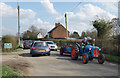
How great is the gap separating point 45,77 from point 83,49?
574 cm

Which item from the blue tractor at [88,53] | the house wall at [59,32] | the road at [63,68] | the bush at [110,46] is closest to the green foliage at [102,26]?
the bush at [110,46]

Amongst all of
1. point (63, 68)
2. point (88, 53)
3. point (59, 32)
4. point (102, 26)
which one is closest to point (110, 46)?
point (88, 53)

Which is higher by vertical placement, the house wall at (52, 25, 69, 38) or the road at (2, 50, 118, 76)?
the house wall at (52, 25, 69, 38)

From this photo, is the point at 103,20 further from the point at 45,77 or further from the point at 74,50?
the point at 45,77

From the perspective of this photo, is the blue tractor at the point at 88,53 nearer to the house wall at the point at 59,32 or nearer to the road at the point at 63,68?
the road at the point at 63,68

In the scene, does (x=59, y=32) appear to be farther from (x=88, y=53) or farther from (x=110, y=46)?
(x=88, y=53)

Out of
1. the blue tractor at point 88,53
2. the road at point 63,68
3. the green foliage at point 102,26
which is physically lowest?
the road at point 63,68

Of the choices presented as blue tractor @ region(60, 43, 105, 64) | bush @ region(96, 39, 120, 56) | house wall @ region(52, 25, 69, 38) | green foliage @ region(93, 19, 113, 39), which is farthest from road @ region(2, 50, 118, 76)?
house wall @ region(52, 25, 69, 38)

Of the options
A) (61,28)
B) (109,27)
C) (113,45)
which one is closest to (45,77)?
(113,45)

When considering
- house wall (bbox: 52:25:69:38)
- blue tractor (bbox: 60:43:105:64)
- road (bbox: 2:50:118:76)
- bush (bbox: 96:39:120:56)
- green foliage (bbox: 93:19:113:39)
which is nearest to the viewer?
road (bbox: 2:50:118:76)

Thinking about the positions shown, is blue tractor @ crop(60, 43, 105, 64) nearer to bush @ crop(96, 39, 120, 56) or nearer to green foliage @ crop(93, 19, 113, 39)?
bush @ crop(96, 39, 120, 56)

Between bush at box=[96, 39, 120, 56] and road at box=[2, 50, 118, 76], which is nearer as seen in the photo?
road at box=[2, 50, 118, 76]

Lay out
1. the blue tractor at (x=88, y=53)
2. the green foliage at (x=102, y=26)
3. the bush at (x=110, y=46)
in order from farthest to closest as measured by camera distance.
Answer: the green foliage at (x=102, y=26), the bush at (x=110, y=46), the blue tractor at (x=88, y=53)

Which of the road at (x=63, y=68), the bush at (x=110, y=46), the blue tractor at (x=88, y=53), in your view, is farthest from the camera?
the bush at (x=110, y=46)
